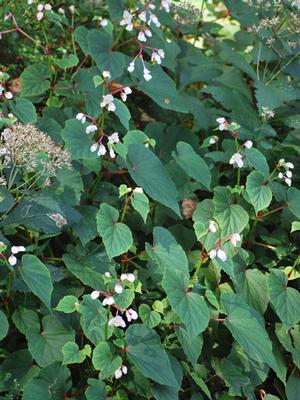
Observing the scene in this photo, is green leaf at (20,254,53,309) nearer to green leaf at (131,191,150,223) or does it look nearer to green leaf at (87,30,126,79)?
green leaf at (131,191,150,223)

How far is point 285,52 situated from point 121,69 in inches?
35.3

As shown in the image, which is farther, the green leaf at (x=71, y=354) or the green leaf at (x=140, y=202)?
the green leaf at (x=140, y=202)

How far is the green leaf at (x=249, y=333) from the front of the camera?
2184 mm

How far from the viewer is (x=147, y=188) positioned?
2.41 metres

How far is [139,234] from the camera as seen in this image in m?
2.86

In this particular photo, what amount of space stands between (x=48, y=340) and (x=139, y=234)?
78cm

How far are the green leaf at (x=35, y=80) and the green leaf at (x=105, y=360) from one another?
1.24 m

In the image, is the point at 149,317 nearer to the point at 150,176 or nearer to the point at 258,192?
the point at 150,176

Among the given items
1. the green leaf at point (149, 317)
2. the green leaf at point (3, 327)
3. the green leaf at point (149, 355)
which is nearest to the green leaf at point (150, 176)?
the green leaf at point (149, 317)

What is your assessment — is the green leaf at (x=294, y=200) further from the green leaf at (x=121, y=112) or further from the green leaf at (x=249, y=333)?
the green leaf at (x=121, y=112)

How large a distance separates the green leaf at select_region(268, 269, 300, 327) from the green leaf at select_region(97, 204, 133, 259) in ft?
1.90

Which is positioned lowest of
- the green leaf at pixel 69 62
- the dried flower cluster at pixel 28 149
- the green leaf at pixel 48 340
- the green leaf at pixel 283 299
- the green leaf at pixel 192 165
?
the green leaf at pixel 283 299

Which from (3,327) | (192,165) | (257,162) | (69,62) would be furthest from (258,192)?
(3,327)

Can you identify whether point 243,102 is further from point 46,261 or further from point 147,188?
point 46,261
